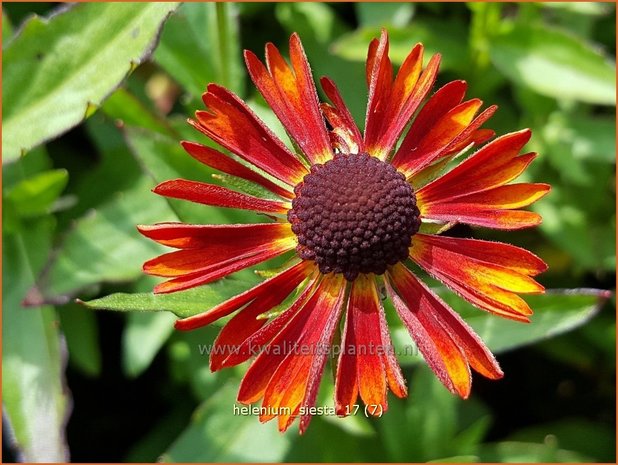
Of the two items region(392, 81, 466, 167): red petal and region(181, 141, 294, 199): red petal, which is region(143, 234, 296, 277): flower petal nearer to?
region(181, 141, 294, 199): red petal

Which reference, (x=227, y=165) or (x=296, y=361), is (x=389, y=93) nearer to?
(x=227, y=165)

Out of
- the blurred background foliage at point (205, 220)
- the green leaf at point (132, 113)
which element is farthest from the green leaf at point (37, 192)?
the green leaf at point (132, 113)

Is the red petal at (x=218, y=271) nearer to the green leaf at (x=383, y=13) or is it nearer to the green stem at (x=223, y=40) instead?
the green stem at (x=223, y=40)

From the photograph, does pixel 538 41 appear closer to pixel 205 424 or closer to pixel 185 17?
pixel 185 17

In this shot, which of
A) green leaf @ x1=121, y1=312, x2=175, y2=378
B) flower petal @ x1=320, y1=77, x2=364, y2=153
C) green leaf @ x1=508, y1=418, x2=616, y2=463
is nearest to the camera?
flower petal @ x1=320, y1=77, x2=364, y2=153

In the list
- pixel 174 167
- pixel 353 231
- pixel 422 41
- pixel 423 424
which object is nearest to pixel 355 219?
pixel 353 231

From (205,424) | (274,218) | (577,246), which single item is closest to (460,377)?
(274,218)

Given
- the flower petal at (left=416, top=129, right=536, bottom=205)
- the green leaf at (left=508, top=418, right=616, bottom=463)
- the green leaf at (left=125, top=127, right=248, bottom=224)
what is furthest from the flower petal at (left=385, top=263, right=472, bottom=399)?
the green leaf at (left=508, top=418, right=616, bottom=463)
